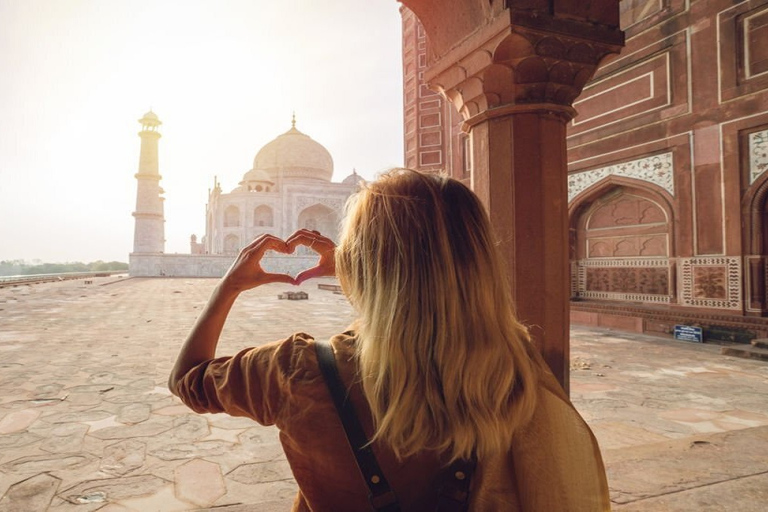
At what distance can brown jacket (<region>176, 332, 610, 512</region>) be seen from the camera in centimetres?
66

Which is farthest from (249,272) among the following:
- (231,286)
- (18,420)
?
(18,420)

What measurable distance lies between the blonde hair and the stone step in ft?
18.1

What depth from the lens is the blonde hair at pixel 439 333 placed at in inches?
26.1

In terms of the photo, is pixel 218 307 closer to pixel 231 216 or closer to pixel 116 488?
pixel 116 488

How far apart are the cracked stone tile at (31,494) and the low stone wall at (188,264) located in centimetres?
2466

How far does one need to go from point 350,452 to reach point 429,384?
16 centimetres

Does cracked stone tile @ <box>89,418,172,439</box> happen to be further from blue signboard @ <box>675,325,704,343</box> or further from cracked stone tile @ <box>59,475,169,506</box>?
blue signboard @ <box>675,325,704,343</box>

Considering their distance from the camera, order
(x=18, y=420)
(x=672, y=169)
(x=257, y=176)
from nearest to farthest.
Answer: (x=18, y=420) → (x=672, y=169) → (x=257, y=176)

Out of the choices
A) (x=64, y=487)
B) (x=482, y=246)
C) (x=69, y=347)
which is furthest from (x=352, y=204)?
(x=69, y=347)

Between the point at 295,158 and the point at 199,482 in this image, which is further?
the point at 295,158

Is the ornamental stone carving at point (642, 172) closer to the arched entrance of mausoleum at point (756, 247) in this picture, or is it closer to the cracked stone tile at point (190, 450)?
the arched entrance of mausoleum at point (756, 247)

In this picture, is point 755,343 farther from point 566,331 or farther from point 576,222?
point 566,331

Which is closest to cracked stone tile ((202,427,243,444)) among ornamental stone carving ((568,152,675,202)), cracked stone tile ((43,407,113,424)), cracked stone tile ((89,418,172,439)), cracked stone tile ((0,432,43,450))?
cracked stone tile ((89,418,172,439))

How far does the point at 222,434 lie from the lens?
2.67 meters
